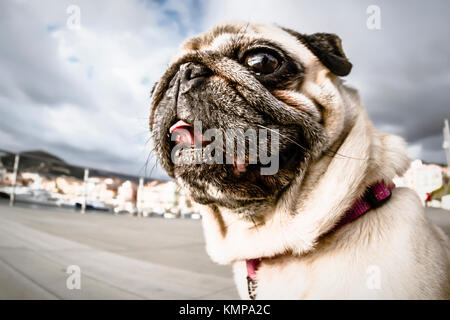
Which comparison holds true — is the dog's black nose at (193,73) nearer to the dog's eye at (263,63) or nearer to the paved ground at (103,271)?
the dog's eye at (263,63)

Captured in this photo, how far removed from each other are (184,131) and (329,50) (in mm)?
1061

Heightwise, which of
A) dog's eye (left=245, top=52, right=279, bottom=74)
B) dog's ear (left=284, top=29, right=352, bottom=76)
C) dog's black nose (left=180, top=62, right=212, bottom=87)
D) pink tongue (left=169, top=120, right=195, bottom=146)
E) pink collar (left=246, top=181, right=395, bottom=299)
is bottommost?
pink collar (left=246, top=181, right=395, bottom=299)

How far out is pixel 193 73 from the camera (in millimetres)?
1206

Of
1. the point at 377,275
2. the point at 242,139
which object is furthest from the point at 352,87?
the point at 377,275

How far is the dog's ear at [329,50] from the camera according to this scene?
1.34 meters

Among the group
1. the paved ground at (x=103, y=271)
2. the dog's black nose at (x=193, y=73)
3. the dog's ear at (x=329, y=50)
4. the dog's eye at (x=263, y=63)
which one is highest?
the dog's ear at (x=329, y=50)

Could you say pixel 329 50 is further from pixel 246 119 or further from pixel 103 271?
pixel 103 271

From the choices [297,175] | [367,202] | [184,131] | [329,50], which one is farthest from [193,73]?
[367,202]

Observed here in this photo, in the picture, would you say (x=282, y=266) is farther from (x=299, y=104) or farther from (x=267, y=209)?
(x=299, y=104)

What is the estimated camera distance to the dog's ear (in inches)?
52.8

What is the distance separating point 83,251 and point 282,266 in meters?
2.93
